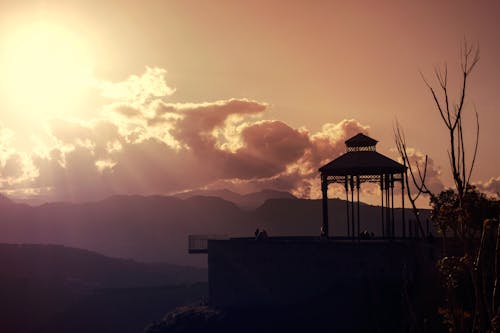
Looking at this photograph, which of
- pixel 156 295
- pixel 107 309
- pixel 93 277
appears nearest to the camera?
pixel 107 309

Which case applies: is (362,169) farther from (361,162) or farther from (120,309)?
(120,309)

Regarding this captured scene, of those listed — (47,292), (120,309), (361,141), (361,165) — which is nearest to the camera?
(361,165)

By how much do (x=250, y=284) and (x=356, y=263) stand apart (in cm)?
765

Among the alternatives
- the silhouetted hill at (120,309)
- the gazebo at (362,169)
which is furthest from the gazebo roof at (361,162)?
the silhouetted hill at (120,309)

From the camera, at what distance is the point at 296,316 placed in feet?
144

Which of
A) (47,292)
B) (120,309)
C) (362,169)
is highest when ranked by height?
(362,169)

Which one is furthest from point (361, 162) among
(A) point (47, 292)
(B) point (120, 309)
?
(A) point (47, 292)

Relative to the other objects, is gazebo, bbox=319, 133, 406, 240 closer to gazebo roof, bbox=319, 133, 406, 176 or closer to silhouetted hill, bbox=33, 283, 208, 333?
gazebo roof, bbox=319, 133, 406, 176

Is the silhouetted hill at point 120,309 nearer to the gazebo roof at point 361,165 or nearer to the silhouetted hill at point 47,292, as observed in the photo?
the silhouetted hill at point 47,292

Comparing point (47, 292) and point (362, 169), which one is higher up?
point (362, 169)

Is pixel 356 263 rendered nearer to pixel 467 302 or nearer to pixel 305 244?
pixel 305 244

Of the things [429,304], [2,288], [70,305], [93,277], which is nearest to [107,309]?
[70,305]

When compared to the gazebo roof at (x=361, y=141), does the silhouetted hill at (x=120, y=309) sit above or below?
below

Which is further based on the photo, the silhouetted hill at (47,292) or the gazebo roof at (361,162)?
the silhouetted hill at (47,292)
